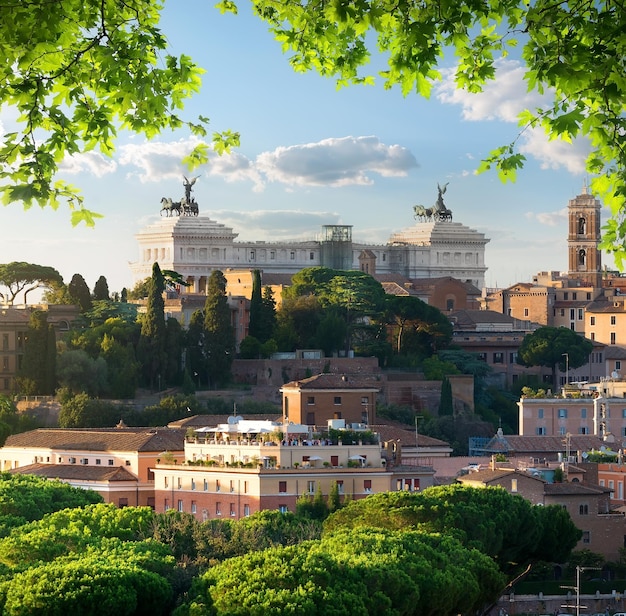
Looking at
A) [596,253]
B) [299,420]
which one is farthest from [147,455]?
[596,253]

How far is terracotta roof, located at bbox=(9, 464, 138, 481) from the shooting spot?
6406cm

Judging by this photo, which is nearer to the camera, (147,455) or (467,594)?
(467,594)

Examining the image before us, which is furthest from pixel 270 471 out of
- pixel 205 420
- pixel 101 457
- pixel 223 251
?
pixel 223 251

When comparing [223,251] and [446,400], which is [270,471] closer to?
[446,400]

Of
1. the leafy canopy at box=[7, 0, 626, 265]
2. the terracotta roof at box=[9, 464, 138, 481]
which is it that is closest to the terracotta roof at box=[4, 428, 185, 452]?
the terracotta roof at box=[9, 464, 138, 481]

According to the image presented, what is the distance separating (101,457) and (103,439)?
1.46m

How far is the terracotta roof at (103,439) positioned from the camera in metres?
64.9

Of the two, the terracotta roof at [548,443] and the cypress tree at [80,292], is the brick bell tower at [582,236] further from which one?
the terracotta roof at [548,443]

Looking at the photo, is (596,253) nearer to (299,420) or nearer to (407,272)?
(407,272)

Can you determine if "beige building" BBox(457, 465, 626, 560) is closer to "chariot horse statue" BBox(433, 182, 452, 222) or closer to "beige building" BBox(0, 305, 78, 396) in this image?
"beige building" BBox(0, 305, 78, 396)

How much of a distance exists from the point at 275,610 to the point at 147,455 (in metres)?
31.5

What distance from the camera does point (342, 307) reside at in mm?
95500

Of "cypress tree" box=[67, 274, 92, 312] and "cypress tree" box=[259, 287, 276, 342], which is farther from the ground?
"cypress tree" box=[67, 274, 92, 312]

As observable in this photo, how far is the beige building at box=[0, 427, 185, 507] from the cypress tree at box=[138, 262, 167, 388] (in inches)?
398
